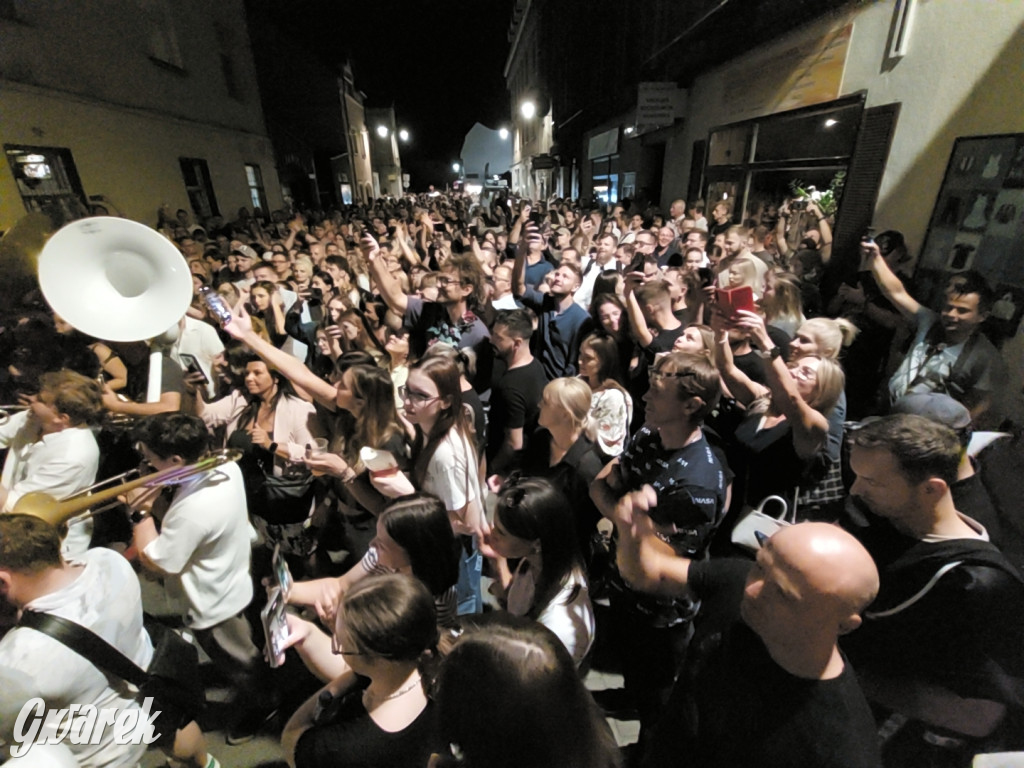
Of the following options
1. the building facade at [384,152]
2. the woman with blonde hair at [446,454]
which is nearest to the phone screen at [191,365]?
the woman with blonde hair at [446,454]

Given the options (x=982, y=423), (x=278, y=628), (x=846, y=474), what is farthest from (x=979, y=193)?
(x=278, y=628)

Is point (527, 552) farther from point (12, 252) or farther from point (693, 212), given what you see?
point (693, 212)

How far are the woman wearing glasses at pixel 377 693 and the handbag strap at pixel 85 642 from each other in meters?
0.73

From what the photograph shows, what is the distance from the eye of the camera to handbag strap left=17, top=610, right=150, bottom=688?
1547 millimetres

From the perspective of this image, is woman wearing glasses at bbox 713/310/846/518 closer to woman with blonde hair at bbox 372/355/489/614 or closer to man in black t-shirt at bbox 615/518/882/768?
man in black t-shirt at bbox 615/518/882/768

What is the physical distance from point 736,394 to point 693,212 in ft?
20.8

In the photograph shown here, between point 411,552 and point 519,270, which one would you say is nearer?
point 411,552

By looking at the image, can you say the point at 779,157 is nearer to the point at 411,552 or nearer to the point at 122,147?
the point at 411,552

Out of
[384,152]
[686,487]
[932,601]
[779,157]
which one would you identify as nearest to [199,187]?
[779,157]

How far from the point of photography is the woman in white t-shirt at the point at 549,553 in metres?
1.82

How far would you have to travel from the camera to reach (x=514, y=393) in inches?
122

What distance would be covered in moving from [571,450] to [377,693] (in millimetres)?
1519

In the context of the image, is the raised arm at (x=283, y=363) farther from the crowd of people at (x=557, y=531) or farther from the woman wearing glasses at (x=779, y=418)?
the woman wearing glasses at (x=779, y=418)

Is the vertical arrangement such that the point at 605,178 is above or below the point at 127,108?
below
